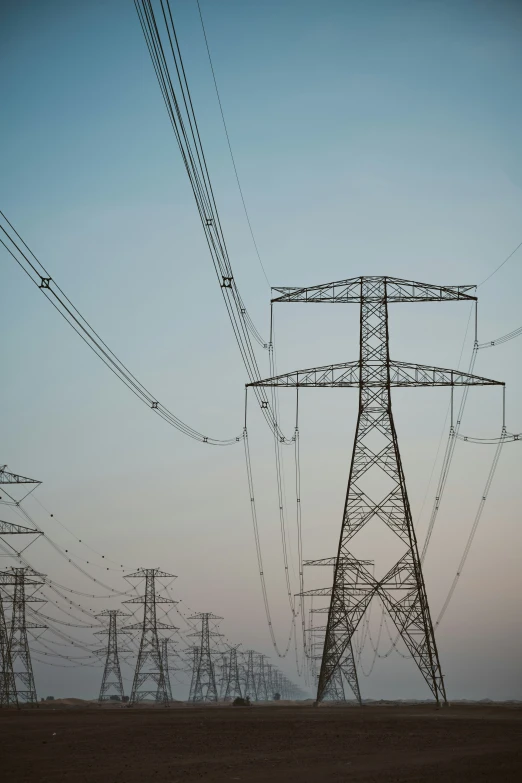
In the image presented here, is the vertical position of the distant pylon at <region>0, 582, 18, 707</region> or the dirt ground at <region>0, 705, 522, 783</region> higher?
the distant pylon at <region>0, 582, 18, 707</region>

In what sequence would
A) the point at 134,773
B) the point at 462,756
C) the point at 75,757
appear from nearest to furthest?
1. the point at 134,773
2. the point at 462,756
3. the point at 75,757

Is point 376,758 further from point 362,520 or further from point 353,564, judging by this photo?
point 353,564

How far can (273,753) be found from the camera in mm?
21344

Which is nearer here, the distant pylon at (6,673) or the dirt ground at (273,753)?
the dirt ground at (273,753)

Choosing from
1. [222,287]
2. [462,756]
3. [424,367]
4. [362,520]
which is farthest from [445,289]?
[462,756]

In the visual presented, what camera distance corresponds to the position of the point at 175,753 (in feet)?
71.3

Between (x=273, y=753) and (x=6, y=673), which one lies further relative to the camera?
(x=6, y=673)

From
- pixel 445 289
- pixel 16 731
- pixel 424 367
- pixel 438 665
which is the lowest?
pixel 16 731

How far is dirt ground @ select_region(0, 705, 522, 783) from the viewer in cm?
1689

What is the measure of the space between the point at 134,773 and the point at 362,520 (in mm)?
22631

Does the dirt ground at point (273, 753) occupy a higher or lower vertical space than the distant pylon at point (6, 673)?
lower

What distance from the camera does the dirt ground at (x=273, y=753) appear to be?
16891 millimetres

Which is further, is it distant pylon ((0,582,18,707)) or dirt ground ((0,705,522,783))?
distant pylon ((0,582,18,707))

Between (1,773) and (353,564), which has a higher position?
(353,564)
